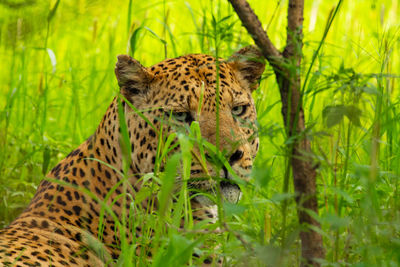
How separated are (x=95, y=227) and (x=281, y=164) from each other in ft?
6.16

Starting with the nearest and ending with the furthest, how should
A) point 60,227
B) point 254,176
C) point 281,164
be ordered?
point 254,176 < point 60,227 < point 281,164

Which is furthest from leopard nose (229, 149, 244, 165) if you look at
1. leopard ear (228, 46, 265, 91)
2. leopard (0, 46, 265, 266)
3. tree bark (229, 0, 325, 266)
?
tree bark (229, 0, 325, 266)

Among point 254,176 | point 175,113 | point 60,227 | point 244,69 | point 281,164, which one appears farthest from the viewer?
point 281,164

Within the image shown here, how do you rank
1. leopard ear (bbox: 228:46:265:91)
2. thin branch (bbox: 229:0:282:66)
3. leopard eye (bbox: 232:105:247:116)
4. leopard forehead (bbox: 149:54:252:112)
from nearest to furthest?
thin branch (bbox: 229:0:282:66), leopard forehead (bbox: 149:54:252:112), leopard eye (bbox: 232:105:247:116), leopard ear (bbox: 228:46:265:91)

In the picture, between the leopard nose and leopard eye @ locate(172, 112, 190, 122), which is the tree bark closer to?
the leopard nose

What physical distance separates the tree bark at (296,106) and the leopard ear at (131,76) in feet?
4.87

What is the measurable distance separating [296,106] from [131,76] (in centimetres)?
171

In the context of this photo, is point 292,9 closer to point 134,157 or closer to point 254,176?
point 254,176

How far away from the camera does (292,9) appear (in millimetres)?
2564

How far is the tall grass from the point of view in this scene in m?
2.37

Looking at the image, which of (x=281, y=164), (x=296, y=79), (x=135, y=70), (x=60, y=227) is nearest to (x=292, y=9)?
(x=296, y=79)

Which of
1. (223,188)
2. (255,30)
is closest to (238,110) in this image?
(223,188)

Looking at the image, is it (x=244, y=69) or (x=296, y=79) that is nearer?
(x=296, y=79)

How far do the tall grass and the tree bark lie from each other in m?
0.06
